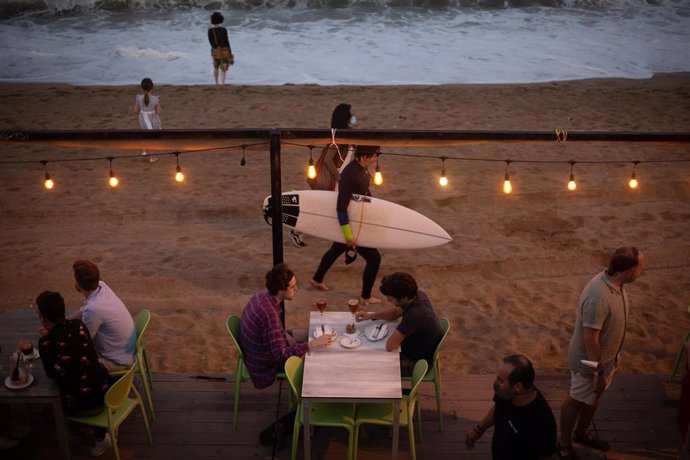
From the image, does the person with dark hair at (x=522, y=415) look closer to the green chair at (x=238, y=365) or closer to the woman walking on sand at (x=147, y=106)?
the green chair at (x=238, y=365)

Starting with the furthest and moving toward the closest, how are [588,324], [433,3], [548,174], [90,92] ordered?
[433,3]
[90,92]
[548,174]
[588,324]

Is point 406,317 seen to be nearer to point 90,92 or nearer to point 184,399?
point 184,399

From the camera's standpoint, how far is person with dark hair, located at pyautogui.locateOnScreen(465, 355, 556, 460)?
3.65m

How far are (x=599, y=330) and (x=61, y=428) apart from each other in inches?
137

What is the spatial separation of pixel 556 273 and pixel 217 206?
170 inches

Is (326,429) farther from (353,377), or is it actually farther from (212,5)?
(212,5)

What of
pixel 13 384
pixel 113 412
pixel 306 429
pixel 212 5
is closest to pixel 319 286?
pixel 306 429

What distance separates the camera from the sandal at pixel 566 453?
4.75 meters

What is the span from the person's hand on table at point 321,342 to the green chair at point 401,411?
0.48m

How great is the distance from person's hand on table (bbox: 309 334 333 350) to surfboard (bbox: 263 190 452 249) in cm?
215

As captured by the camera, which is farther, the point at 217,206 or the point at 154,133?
the point at 217,206

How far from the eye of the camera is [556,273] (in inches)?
301

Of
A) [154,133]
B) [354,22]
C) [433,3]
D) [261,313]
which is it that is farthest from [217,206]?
[433,3]

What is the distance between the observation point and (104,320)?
4.77 meters
